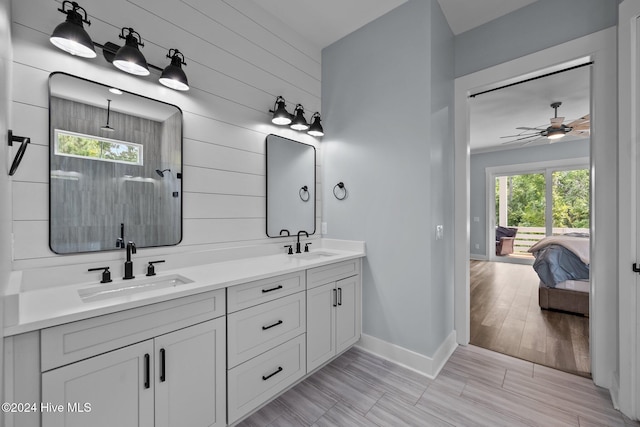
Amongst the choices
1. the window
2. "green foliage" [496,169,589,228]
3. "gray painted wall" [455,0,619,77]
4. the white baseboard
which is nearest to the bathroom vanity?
the white baseboard

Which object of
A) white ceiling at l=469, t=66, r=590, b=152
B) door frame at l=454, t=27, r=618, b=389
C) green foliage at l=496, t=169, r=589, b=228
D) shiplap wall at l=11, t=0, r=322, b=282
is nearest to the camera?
shiplap wall at l=11, t=0, r=322, b=282

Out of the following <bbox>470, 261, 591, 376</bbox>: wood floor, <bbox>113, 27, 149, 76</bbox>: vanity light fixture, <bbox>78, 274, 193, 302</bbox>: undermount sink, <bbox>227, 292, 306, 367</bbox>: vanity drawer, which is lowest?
<bbox>470, 261, 591, 376</bbox>: wood floor

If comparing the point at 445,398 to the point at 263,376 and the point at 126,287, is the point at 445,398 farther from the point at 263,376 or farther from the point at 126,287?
the point at 126,287

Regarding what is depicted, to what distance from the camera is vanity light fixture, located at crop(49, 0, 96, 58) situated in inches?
49.9

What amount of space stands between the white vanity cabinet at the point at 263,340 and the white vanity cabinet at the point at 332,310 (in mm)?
99

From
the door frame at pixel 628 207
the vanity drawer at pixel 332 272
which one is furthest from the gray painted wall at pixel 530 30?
the vanity drawer at pixel 332 272

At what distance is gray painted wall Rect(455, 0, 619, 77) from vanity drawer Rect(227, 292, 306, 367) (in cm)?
272

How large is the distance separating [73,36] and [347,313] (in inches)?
98.1

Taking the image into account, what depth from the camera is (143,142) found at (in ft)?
5.54

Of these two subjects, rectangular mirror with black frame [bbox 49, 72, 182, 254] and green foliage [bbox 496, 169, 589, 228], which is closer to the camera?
rectangular mirror with black frame [bbox 49, 72, 182, 254]

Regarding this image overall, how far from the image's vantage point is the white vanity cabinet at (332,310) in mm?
Result: 2029

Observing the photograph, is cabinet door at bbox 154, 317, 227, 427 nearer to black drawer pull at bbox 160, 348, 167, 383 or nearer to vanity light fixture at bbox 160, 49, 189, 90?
black drawer pull at bbox 160, 348, 167, 383

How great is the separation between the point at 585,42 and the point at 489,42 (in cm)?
71

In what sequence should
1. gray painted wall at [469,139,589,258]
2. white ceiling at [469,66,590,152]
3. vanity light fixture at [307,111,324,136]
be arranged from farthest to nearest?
gray painted wall at [469,139,589,258] < white ceiling at [469,66,590,152] < vanity light fixture at [307,111,324,136]
